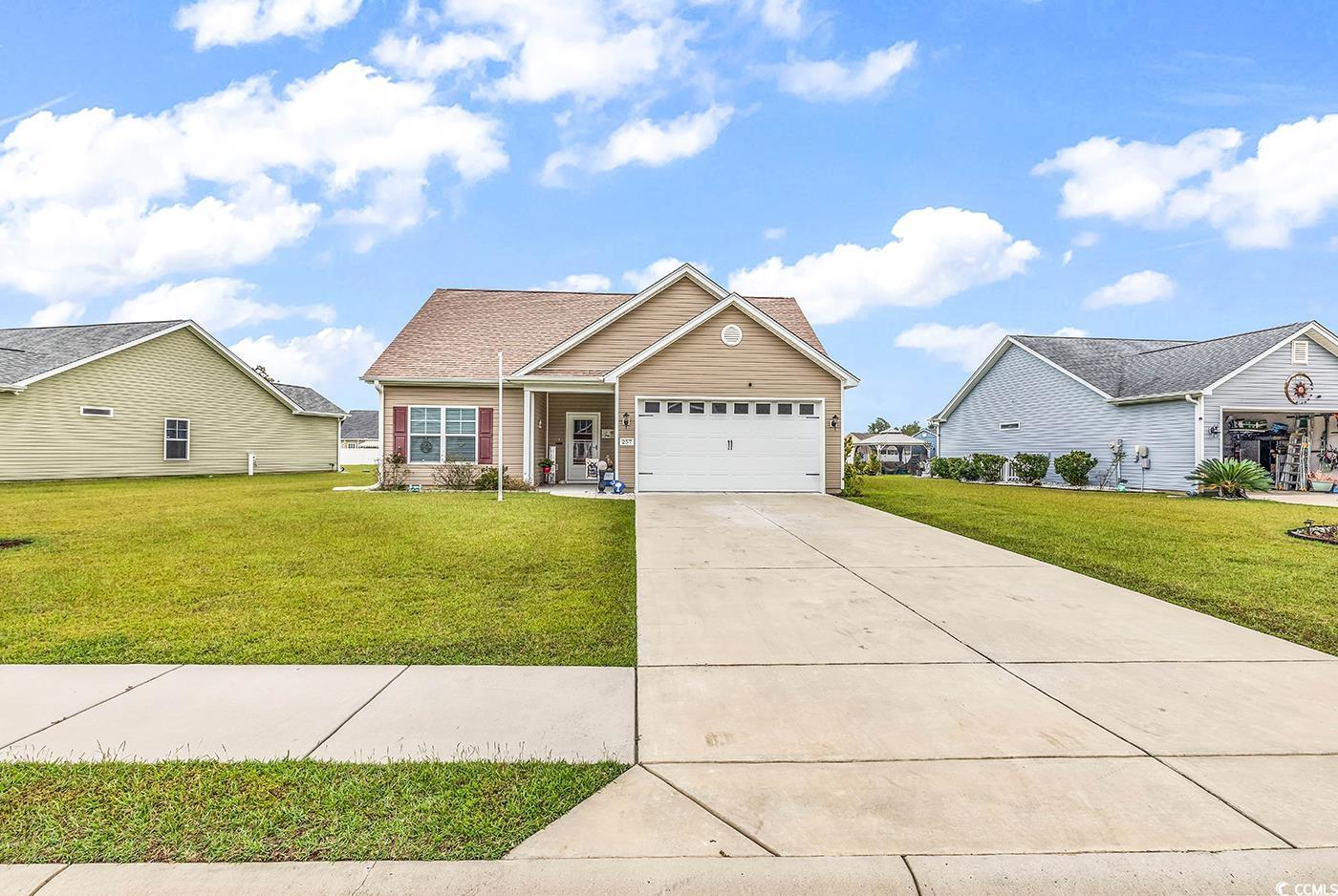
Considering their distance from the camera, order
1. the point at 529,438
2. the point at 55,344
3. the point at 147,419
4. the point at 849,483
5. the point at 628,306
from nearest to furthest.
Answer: the point at 849,483, the point at 529,438, the point at 628,306, the point at 55,344, the point at 147,419

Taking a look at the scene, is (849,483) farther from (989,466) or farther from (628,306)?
(989,466)

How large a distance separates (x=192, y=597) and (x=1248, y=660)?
808 cm

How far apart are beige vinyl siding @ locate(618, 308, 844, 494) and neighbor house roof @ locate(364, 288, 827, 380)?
1944 millimetres

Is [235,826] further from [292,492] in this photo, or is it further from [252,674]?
[292,492]

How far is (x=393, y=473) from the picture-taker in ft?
55.7

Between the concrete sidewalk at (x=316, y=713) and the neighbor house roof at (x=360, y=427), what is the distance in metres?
55.8

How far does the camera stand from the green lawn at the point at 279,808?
206cm

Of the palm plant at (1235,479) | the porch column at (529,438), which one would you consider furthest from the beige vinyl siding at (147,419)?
the palm plant at (1235,479)

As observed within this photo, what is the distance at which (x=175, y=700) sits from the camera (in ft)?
10.7

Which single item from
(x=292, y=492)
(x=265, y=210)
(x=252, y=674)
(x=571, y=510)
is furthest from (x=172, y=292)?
(x=252, y=674)

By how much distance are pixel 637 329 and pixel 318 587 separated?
12.5 meters

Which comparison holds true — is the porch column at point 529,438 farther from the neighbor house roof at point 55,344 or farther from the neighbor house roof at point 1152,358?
the neighbor house roof at point 1152,358

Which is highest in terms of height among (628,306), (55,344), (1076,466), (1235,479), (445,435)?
(628,306)

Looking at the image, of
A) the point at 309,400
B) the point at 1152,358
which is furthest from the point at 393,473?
the point at 1152,358
